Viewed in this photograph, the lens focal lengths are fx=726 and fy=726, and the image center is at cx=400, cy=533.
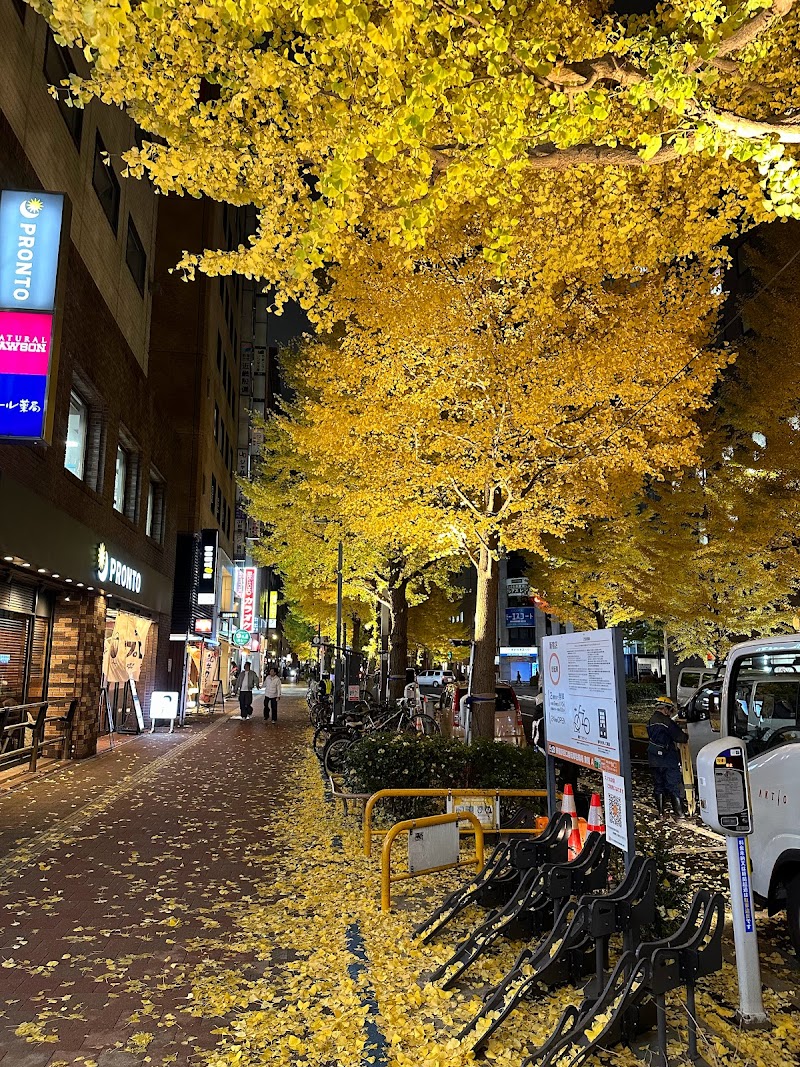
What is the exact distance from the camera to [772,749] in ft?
18.3

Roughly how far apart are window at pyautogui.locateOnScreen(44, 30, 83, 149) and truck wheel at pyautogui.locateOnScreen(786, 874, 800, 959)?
41.0 ft

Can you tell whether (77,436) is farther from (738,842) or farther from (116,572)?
(738,842)

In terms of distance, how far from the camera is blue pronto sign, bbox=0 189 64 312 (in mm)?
8852

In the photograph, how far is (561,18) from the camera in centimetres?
648

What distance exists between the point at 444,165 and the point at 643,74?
1692 mm

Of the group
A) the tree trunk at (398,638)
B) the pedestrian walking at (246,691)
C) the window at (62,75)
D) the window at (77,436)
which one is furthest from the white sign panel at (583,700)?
the pedestrian walking at (246,691)

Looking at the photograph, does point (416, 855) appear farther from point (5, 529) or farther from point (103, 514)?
point (103, 514)

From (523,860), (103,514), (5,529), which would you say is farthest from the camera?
(103,514)

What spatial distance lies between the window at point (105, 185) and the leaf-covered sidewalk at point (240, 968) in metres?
11.8

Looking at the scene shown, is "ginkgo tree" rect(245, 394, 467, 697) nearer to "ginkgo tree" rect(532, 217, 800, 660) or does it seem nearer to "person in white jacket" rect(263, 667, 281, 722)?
"person in white jacket" rect(263, 667, 281, 722)

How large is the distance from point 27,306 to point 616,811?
8556 millimetres

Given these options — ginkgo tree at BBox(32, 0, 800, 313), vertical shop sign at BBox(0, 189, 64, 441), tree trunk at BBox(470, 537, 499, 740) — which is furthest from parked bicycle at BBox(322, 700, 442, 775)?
ginkgo tree at BBox(32, 0, 800, 313)

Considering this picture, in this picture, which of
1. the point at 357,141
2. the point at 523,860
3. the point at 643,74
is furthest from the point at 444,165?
the point at 523,860

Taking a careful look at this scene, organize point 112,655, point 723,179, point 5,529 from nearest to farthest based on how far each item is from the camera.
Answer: point 723,179
point 5,529
point 112,655
